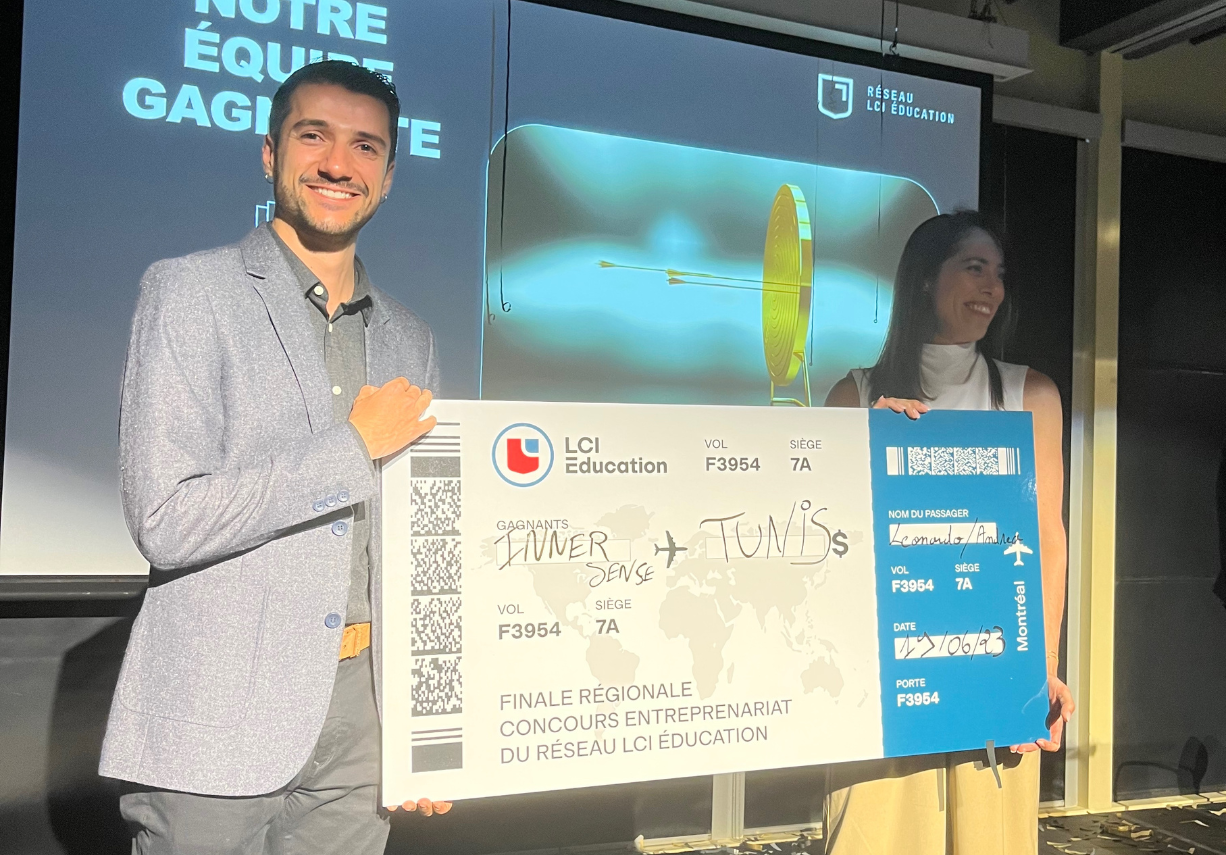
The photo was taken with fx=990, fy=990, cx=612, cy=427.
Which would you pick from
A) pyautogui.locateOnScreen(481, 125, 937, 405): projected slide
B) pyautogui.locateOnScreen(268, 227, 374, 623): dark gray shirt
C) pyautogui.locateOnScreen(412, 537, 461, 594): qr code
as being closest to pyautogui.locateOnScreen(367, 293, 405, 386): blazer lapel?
pyautogui.locateOnScreen(268, 227, 374, 623): dark gray shirt

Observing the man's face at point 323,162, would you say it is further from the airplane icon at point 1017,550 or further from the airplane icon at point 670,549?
the airplane icon at point 1017,550

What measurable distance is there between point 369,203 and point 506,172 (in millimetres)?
1254

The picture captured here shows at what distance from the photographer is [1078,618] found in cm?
382

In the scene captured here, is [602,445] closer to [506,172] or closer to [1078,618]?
[506,172]

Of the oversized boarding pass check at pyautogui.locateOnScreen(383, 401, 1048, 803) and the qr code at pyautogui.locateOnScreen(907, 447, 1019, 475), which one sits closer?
the oversized boarding pass check at pyautogui.locateOnScreen(383, 401, 1048, 803)

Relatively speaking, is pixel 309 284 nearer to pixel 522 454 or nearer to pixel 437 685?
pixel 522 454

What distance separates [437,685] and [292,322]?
2.01 ft

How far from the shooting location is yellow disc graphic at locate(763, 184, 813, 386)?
3090 mm

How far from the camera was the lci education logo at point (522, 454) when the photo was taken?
168 cm

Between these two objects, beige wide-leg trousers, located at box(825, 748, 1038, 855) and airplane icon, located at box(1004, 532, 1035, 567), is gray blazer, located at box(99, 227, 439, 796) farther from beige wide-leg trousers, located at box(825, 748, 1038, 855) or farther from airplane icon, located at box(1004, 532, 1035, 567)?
airplane icon, located at box(1004, 532, 1035, 567)

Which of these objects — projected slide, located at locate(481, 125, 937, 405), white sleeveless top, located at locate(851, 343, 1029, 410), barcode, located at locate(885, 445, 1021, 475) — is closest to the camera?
barcode, located at locate(885, 445, 1021, 475)

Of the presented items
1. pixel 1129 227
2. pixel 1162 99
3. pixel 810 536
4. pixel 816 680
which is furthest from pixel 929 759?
pixel 1162 99

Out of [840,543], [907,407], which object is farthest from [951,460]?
[840,543]

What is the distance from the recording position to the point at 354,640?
5.17ft
